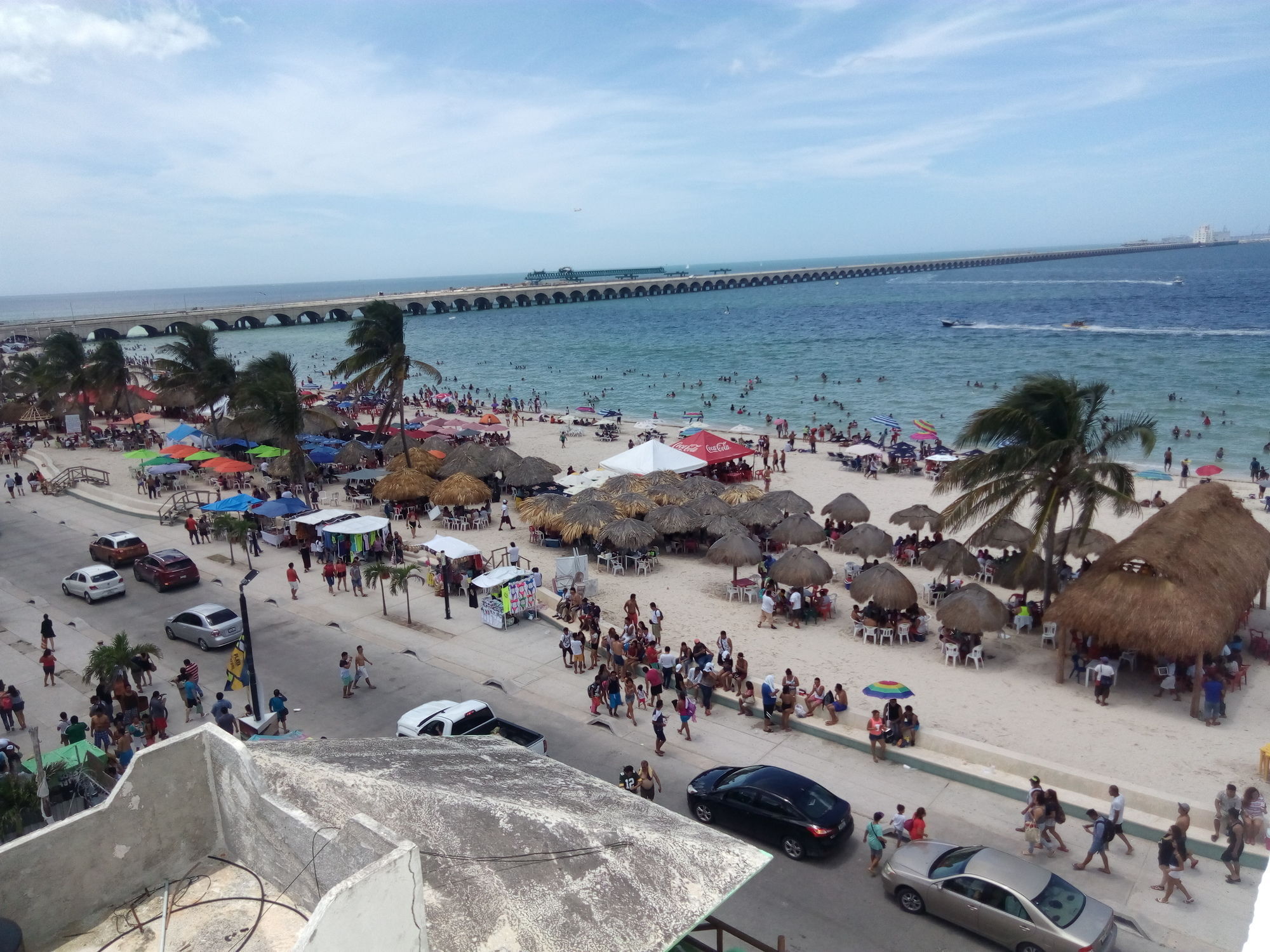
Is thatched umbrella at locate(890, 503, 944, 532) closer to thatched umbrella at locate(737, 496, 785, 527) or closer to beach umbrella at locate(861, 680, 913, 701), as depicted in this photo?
thatched umbrella at locate(737, 496, 785, 527)

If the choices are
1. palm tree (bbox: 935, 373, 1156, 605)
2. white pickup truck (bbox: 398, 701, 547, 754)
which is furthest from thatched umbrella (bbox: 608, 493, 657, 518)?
white pickup truck (bbox: 398, 701, 547, 754)

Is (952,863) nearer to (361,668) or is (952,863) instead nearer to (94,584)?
(361,668)

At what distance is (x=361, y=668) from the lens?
52.0ft

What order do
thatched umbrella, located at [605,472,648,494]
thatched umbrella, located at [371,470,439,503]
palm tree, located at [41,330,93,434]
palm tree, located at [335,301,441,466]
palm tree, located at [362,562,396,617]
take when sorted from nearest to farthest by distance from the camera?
1. palm tree, located at [362,562,396,617]
2. thatched umbrella, located at [605,472,648,494]
3. thatched umbrella, located at [371,470,439,503]
4. palm tree, located at [335,301,441,466]
5. palm tree, located at [41,330,93,434]

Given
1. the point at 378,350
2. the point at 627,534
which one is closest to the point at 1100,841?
the point at 627,534

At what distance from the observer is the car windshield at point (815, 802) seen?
10.2m

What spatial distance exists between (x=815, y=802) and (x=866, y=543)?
11439mm

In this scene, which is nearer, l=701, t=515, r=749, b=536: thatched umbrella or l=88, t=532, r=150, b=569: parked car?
l=701, t=515, r=749, b=536: thatched umbrella

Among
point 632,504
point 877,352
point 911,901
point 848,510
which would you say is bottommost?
point 911,901

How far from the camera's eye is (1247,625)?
17531 mm

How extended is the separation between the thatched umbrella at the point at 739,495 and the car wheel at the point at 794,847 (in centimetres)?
1464

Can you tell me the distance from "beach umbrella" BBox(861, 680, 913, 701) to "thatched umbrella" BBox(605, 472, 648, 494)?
40.8 feet

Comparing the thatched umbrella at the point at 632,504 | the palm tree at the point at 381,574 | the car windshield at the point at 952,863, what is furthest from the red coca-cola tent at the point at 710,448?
the car windshield at the point at 952,863

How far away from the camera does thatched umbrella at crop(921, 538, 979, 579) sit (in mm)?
19750
